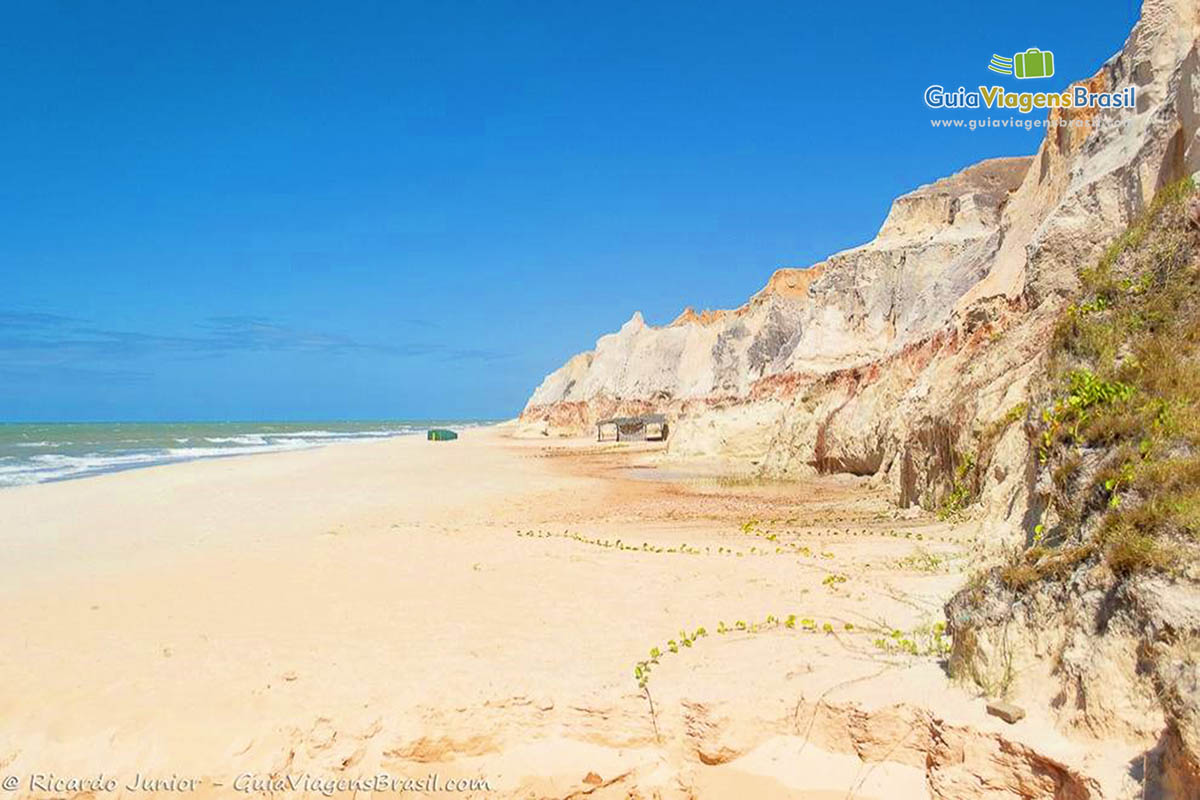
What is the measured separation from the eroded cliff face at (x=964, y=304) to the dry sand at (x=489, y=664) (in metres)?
2.09

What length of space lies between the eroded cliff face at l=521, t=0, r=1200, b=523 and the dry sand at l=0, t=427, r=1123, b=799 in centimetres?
209

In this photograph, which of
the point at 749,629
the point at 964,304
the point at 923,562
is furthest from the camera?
the point at 964,304

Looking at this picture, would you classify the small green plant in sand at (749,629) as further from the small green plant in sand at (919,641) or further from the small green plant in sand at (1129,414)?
the small green plant in sand at (1129,414)

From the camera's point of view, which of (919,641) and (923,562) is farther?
(923,562)

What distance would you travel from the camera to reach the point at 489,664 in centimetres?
577

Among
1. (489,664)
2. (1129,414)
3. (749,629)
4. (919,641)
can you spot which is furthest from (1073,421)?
(489,664)

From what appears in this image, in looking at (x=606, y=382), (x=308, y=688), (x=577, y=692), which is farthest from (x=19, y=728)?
(x=606, y=382)

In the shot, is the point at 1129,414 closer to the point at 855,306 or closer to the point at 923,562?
the point at 923,562

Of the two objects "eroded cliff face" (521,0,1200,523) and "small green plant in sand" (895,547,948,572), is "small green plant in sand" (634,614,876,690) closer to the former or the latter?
"eroded cliff face" (521,0,1200,523)

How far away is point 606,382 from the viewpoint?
70500mm

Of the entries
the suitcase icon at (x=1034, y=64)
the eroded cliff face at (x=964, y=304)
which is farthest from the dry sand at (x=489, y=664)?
the suitcase icon at (x=1034, y=64)

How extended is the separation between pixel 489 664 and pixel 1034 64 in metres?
14.9

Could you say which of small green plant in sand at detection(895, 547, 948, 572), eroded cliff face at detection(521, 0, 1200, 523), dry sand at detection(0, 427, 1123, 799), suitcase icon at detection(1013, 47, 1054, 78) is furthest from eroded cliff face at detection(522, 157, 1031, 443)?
dry sand at detection(0, 427, 1123, 799)

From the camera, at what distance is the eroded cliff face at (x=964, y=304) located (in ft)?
34.6
